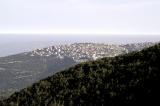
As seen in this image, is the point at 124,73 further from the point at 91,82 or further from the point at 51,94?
the point at 51,94

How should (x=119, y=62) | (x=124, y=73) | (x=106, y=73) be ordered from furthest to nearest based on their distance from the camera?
(x=119, y=62), (x=106, y=73), (x=124, y=73)

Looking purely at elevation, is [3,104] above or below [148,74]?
below

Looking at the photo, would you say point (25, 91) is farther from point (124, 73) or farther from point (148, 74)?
point (148, 74)

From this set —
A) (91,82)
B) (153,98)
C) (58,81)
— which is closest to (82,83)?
(91,82)

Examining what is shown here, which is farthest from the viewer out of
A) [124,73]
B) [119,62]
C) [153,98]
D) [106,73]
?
[119,62]

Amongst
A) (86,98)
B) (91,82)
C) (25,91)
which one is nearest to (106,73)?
(91,82)

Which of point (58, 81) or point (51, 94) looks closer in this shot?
point (51, 94)
